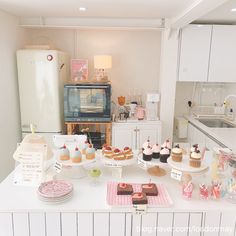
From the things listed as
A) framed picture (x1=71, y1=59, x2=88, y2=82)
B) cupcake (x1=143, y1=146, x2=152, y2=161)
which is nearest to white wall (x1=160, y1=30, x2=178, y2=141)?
framed picture (x1=71, y1=59, x2=88, y2=82)

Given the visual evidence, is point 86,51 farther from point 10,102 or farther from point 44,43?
point 10,102

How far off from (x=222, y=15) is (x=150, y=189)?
7.73ft

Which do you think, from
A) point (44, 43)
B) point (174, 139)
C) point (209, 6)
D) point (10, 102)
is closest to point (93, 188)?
point (209, 6)

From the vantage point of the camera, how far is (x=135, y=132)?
10.8 feet

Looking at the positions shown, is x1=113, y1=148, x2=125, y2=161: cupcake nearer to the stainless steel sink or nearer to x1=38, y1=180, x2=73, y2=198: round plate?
x1=38, y1=180, x2=73, y2=198: round plate

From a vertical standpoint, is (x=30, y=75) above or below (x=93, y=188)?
above

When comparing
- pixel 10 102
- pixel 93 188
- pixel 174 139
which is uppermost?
pixel 10 102

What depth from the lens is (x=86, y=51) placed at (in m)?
3.59

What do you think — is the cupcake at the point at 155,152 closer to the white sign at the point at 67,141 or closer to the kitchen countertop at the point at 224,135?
the white sign at the point at 67,141

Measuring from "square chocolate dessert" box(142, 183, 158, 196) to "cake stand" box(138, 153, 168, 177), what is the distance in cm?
15

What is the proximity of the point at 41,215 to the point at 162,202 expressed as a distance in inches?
24.9

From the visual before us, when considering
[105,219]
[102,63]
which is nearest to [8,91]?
[102,63]

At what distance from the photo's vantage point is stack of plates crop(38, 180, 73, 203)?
130 cm

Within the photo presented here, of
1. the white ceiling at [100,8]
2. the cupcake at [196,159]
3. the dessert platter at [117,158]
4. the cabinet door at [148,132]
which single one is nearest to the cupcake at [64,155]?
the dessert platter at [117,158]
